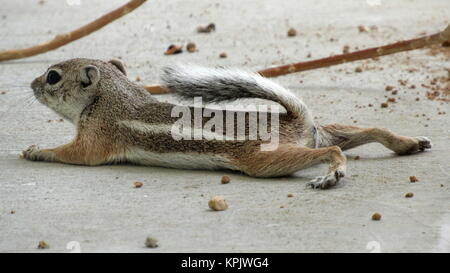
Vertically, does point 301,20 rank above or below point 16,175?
above

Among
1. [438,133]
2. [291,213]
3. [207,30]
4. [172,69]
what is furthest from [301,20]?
[291,213]

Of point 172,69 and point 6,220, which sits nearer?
point 6,220

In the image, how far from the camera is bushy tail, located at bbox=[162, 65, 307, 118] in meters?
4.76

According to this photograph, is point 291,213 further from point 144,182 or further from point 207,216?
point 144,182

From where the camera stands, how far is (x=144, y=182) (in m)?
4.67

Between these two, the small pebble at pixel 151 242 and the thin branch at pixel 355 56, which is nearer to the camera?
the small pebble at pixel 151 242

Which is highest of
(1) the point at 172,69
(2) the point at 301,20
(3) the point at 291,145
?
(2) the point at 301,20

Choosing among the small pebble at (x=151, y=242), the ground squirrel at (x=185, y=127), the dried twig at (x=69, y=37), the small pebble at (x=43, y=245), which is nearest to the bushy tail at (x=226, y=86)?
the ground squirrel at (x=185, y=127)

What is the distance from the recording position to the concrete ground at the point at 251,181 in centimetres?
366

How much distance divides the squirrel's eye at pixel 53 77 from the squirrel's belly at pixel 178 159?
0.78m

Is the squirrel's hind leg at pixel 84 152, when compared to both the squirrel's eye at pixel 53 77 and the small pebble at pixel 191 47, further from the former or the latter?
the small pebble at pixel 191 47

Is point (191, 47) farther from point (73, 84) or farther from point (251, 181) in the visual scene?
point (251, 181)

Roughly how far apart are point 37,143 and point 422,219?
116 inches

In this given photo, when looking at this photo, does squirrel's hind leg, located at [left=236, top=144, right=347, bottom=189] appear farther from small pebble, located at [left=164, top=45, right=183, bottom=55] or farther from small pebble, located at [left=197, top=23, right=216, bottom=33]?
small pebble, located at [left=197, top=23, right=216, bottom=33]
